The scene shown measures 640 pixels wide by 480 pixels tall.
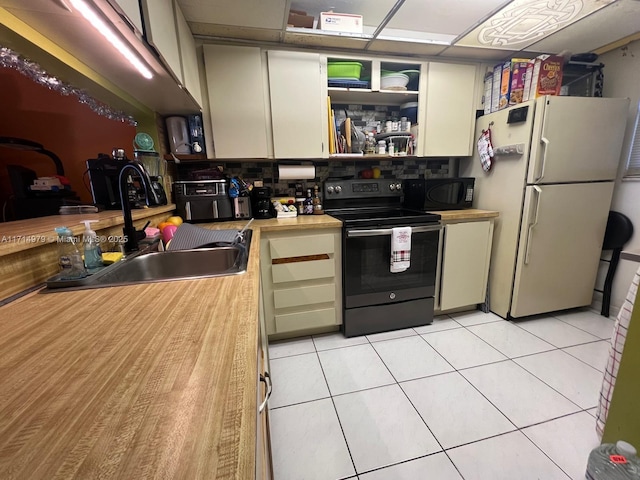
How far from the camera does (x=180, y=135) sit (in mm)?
1874

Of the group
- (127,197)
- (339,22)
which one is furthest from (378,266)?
(339,22)

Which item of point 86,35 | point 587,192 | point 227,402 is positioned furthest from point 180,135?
point 587,192

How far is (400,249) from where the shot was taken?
1.88 m

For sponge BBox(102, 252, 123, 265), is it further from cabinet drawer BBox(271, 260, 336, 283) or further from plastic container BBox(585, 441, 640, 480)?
plastic container BBox(585, 441, 640, 480)

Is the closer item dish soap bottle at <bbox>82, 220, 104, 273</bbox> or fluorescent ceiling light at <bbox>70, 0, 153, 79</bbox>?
fluorescent ceiling light at <bbox>70, 0, 153, 79</bbox>

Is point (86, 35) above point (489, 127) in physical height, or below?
above

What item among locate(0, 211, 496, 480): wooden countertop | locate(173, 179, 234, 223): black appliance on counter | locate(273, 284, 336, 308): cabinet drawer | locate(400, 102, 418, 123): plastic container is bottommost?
locate(273, 284, 336, 308): cabinet drawer

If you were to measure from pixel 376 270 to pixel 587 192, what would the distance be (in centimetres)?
168

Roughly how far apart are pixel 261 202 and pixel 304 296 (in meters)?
0.77

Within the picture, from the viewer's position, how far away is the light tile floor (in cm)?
111

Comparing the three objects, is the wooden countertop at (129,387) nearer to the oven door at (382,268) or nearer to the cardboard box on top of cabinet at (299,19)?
the oven door at (382,268)

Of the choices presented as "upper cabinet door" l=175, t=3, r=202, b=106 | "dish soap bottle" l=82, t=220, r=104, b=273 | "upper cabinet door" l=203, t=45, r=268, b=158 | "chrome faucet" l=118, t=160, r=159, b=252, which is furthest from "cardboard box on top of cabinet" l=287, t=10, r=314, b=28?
"dish soap bottle" l=82, t=220, r=104, b=273

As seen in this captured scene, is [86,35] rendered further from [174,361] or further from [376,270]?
[376,270]

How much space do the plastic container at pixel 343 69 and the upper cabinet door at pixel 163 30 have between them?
108cm
